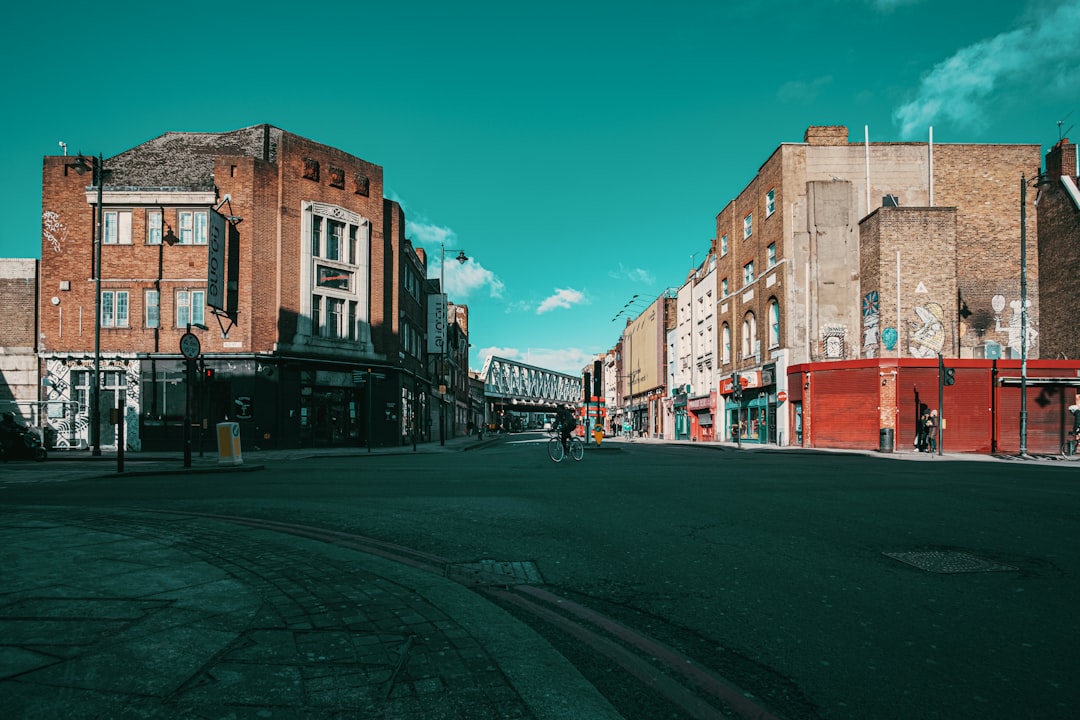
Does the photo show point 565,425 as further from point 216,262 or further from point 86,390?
point 86,390

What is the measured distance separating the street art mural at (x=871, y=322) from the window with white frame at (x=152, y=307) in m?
32.9

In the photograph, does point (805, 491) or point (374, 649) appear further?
point (805, 491)

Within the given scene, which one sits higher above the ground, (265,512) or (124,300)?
(124,300)

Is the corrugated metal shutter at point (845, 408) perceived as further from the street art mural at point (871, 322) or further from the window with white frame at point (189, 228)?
the window with white frame at point (189, 228)

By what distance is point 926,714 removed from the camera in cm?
257

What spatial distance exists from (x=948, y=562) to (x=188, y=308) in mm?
29856

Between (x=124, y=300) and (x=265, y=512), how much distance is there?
83.2 feet

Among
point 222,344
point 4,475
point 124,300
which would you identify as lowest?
point 4,475

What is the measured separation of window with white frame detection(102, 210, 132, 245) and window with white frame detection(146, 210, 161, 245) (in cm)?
80

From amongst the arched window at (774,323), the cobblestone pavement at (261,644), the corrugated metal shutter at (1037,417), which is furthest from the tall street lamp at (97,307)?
the corrugated metal shutter at (1037,417)

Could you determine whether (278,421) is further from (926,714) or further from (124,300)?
(926,714)

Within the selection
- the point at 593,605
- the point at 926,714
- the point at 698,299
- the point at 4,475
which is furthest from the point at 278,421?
the point at 698,299

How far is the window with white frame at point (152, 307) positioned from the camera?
93.3 ft

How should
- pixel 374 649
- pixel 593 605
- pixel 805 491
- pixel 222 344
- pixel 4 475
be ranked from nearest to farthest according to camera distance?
pixel 374 649 < pixel 593 605 < pixel 805 491 < pixel 4 475 < pixel 222 344
